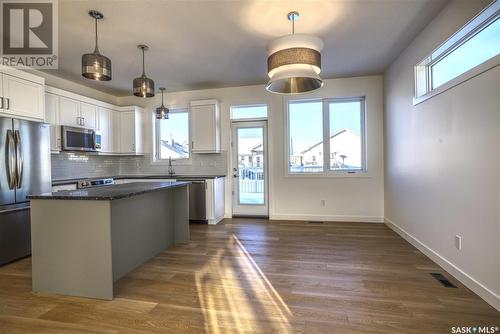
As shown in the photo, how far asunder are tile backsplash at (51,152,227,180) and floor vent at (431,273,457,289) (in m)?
3.88

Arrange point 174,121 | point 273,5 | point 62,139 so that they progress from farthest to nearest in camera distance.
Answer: point 174,121, point 62,139, point 273,5

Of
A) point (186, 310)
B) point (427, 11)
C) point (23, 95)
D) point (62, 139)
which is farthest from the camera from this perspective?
point (62, 139)

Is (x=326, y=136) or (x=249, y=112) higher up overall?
(x=249, y=112)

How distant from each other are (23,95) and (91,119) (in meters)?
1.48

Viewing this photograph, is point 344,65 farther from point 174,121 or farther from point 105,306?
point 105,306

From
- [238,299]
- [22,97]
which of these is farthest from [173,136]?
[238,299]

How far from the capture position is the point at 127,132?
5.47 m

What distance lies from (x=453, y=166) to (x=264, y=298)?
223 cm

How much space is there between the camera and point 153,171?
5.80 meters

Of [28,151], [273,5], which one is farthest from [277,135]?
[28,151]

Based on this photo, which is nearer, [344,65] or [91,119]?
[344,65]

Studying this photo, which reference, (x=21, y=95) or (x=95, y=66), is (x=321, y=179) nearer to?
(x=95, y=66)

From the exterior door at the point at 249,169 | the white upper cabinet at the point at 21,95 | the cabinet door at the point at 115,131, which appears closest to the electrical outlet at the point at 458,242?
the exterior door at the point at 249,169

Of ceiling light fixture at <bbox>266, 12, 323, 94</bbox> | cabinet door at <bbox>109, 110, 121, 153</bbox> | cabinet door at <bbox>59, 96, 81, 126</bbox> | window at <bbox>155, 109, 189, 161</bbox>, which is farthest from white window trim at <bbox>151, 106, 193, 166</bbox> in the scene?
ceiling light fixture at <bbox>266, 12, 323, 94</bbox>
